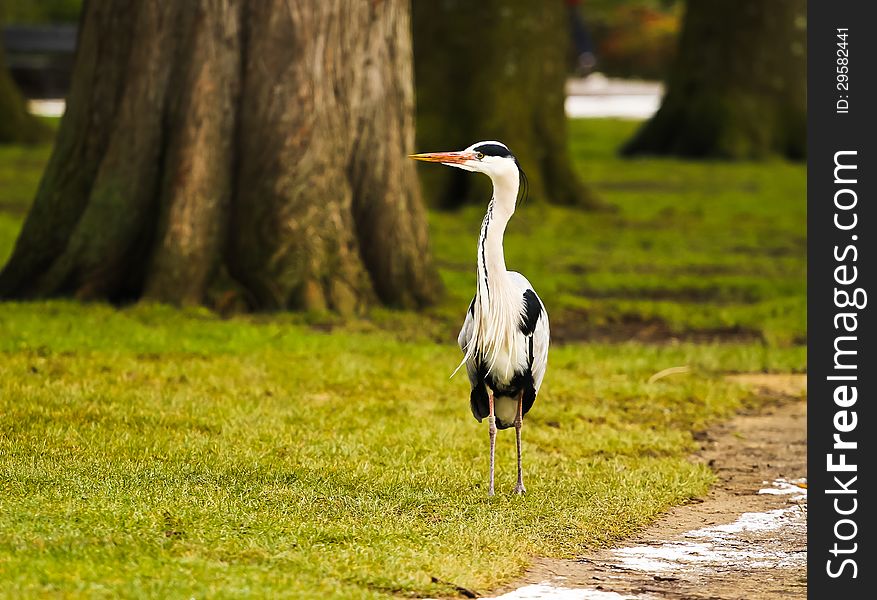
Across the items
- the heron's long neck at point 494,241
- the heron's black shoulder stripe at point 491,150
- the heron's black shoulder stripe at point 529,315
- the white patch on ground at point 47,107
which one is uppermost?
the white patch on ground at point 47,107

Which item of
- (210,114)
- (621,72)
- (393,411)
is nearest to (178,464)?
(393,411)

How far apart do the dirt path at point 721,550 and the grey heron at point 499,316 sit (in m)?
0.87

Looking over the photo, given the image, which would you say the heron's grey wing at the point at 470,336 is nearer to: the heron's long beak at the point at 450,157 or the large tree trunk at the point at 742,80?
the heron's long beak at the point at 450,157

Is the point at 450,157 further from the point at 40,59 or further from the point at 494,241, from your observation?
the point at 40,59

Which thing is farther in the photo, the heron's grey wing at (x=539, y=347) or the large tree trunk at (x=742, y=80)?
the large tree trunk at (x=742, y=80)

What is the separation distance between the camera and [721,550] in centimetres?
691

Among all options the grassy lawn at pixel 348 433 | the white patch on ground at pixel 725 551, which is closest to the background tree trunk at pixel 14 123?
the grassy lawn at pixel 348 433

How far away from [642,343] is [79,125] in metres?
4.64

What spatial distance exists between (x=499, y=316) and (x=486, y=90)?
1121 cm

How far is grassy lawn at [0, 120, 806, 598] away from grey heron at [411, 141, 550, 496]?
0.53 metres

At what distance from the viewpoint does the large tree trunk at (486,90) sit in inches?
709

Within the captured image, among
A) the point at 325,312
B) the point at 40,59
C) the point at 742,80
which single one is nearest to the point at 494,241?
the point at 325,312

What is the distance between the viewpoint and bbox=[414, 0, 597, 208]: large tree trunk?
18016mm

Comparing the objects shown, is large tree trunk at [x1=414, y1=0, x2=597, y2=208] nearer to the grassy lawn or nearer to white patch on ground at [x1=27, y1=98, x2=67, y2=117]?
the grassy lawn
